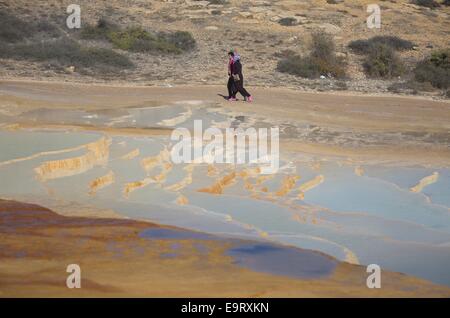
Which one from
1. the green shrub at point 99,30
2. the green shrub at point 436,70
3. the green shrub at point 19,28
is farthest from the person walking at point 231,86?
the green shrub at point 99,30

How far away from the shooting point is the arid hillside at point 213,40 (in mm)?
→ 22469

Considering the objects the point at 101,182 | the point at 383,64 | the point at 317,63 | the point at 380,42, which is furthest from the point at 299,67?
the point at 101,182

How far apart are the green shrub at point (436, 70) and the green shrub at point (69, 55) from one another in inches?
335

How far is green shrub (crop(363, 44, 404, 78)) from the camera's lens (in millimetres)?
24766

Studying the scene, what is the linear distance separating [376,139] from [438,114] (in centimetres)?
402

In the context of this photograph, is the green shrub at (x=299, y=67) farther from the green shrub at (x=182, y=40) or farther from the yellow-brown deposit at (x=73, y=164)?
the yellow-brown deposit at (x=73, y=164)

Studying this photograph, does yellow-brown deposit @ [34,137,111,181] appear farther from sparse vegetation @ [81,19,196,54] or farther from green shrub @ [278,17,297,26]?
green shrub @ [278,17,297,26]

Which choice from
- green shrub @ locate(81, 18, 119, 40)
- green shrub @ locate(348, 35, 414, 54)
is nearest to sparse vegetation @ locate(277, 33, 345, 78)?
green shrub @ locate(348, 35, 414, 54)

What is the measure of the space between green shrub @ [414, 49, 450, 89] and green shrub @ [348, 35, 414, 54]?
2122mm

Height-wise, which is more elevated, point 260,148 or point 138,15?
point 138,15

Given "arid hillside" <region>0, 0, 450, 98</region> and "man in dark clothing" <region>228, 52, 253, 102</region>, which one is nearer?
"man in dark clothing" <region>228, 52, 253, 102</region>

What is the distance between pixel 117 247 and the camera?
23.8 ft
